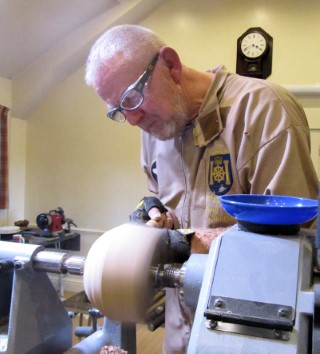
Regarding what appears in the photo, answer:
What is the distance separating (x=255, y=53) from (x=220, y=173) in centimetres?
215

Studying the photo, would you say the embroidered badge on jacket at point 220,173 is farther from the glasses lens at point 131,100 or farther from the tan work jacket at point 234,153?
the glasses lens at point 131,100

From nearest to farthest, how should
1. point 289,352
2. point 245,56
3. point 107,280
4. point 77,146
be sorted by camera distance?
point 289,352, point 107,280, point 245,56, point 77,146

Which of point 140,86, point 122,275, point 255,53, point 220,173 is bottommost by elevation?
point 122,275

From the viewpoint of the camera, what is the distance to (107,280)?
0.60 m

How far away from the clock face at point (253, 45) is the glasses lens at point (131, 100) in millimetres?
2099

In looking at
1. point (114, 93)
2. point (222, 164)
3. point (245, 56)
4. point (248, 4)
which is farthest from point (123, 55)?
point (248, 4)

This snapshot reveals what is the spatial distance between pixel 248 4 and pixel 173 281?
2898mm

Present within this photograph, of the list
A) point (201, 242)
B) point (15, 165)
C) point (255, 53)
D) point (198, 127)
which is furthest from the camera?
point (15, 165)

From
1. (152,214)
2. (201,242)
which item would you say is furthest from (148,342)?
(201,242)

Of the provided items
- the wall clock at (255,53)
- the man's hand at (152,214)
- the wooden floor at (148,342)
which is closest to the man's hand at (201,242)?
the man's hand at (152,214)

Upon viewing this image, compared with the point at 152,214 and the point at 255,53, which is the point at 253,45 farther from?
the point at 152,214

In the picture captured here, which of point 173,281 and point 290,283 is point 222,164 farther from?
point 290,283

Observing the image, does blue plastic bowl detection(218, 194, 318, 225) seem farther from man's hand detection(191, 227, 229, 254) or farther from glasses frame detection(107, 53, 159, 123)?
glasses frame detection(107, 53, 159, 123)

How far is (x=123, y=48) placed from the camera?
1050mm
